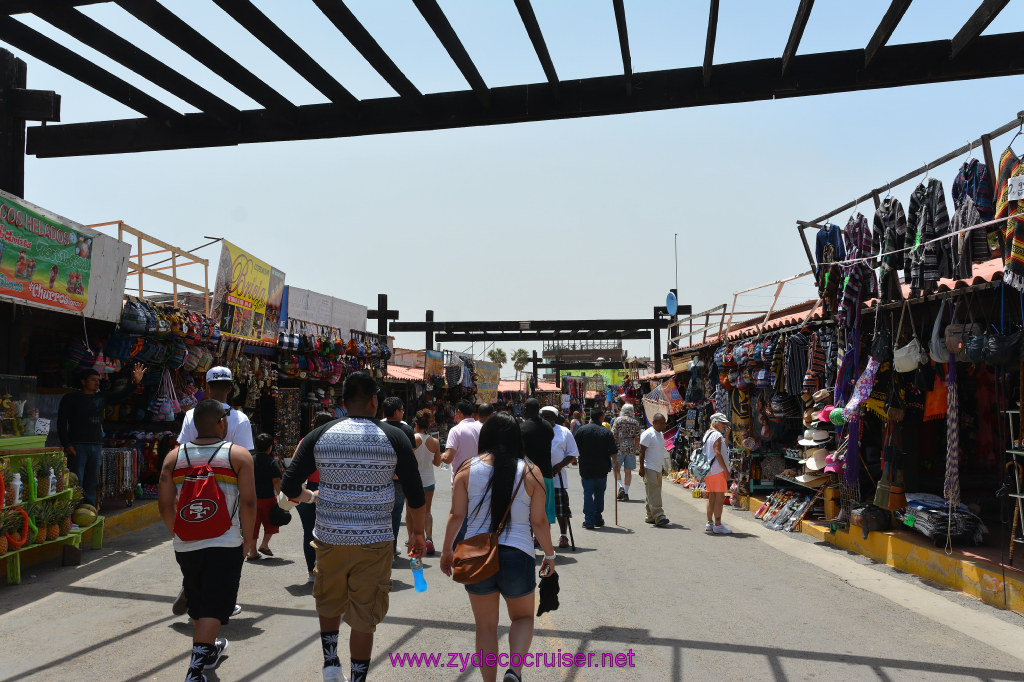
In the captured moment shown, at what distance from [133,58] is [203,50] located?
51 cm

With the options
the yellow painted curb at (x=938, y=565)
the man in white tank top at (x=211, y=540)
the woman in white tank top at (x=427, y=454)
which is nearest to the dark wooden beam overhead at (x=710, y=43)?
the man in white tank top at (x=211, y=540)

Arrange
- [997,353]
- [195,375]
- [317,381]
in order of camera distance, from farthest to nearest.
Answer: [317,381]
[195,375]
[997,353]

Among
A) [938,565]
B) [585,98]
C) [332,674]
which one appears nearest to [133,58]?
[585,98]

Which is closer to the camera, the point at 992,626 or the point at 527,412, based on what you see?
the point at 992,626

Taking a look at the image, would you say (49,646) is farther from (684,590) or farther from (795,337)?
(795,337)

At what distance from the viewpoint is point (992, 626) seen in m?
6.30

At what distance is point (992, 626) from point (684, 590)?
2625 millimetres

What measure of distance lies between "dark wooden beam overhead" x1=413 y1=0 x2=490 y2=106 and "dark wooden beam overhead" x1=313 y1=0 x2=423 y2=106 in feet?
1.31

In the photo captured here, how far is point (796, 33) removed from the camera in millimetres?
4285

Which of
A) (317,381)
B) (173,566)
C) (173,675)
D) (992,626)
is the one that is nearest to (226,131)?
(173,675)

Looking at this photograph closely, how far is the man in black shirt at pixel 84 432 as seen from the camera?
902cm

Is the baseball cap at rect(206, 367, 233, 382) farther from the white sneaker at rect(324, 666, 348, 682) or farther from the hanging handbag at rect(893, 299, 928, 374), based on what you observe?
the hanging handbag at rect(893, 299, 928, 374)

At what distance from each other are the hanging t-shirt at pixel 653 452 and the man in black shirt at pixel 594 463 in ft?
2.52

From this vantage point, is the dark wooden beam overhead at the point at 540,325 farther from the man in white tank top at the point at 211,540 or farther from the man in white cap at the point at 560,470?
the man in white tank top at the point at 211,540
